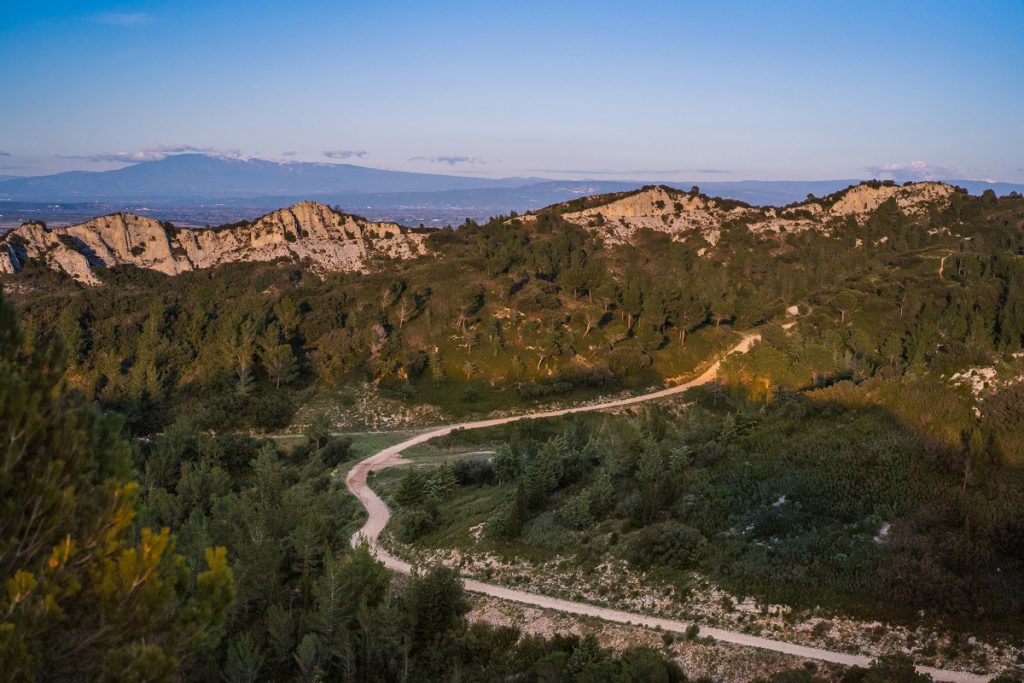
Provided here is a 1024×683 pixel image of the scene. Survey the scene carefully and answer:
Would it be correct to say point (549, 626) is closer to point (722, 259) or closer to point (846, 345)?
point (846, 345)

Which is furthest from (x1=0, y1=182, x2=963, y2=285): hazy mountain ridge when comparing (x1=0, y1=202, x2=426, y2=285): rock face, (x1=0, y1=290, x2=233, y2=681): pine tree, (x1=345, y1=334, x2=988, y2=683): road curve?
(x1=0, y1=290, x2=233, y2=681): pine tree

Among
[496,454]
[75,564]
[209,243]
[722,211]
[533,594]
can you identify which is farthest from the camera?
[722,211]

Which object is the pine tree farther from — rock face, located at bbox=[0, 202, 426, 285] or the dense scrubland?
rock face, located at bbox=[0, 202, 426, 285]

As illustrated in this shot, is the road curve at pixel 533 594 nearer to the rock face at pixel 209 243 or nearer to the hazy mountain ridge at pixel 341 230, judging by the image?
the hazy mountain ridge at pixel 341 230

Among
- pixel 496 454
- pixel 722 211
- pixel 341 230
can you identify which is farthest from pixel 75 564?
pixel 722 211

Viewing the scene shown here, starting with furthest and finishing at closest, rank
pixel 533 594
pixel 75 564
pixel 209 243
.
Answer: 1. pixel 209 243
2. pixel 533 594
3. pixel 75 564

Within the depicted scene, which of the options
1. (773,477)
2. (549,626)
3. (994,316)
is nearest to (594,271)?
(994,316)

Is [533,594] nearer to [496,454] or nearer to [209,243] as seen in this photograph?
[496,454]
